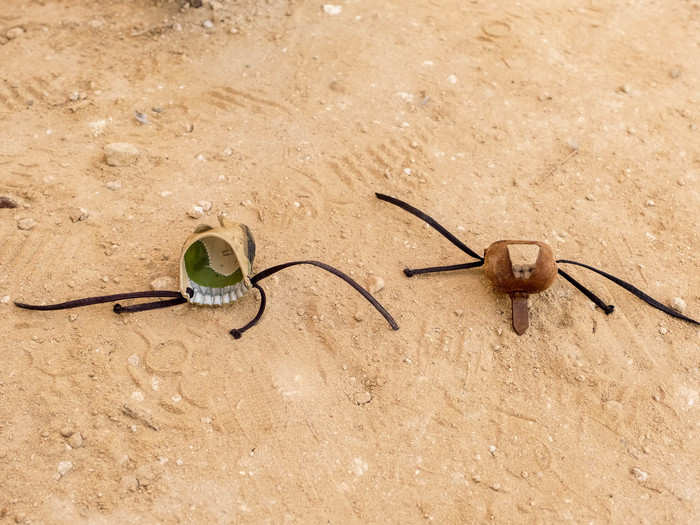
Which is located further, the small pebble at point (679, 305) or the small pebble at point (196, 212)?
the small pebble at point (196, 212)

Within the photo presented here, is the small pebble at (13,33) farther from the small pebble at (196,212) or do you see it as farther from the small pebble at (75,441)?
the small pebble at (75,441)

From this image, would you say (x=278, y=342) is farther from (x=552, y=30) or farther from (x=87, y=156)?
(x=552, y=30)

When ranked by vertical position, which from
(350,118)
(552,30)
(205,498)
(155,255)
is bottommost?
(205,498)

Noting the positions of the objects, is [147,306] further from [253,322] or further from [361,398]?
[361,398]

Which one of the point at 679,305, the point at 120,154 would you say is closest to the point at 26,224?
the point at 120,154

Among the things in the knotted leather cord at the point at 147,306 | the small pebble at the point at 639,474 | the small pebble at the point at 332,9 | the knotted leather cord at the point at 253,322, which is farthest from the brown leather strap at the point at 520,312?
the small pebble at the point at 332,9

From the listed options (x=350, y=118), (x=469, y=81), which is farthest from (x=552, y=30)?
(x=350, y=118)
